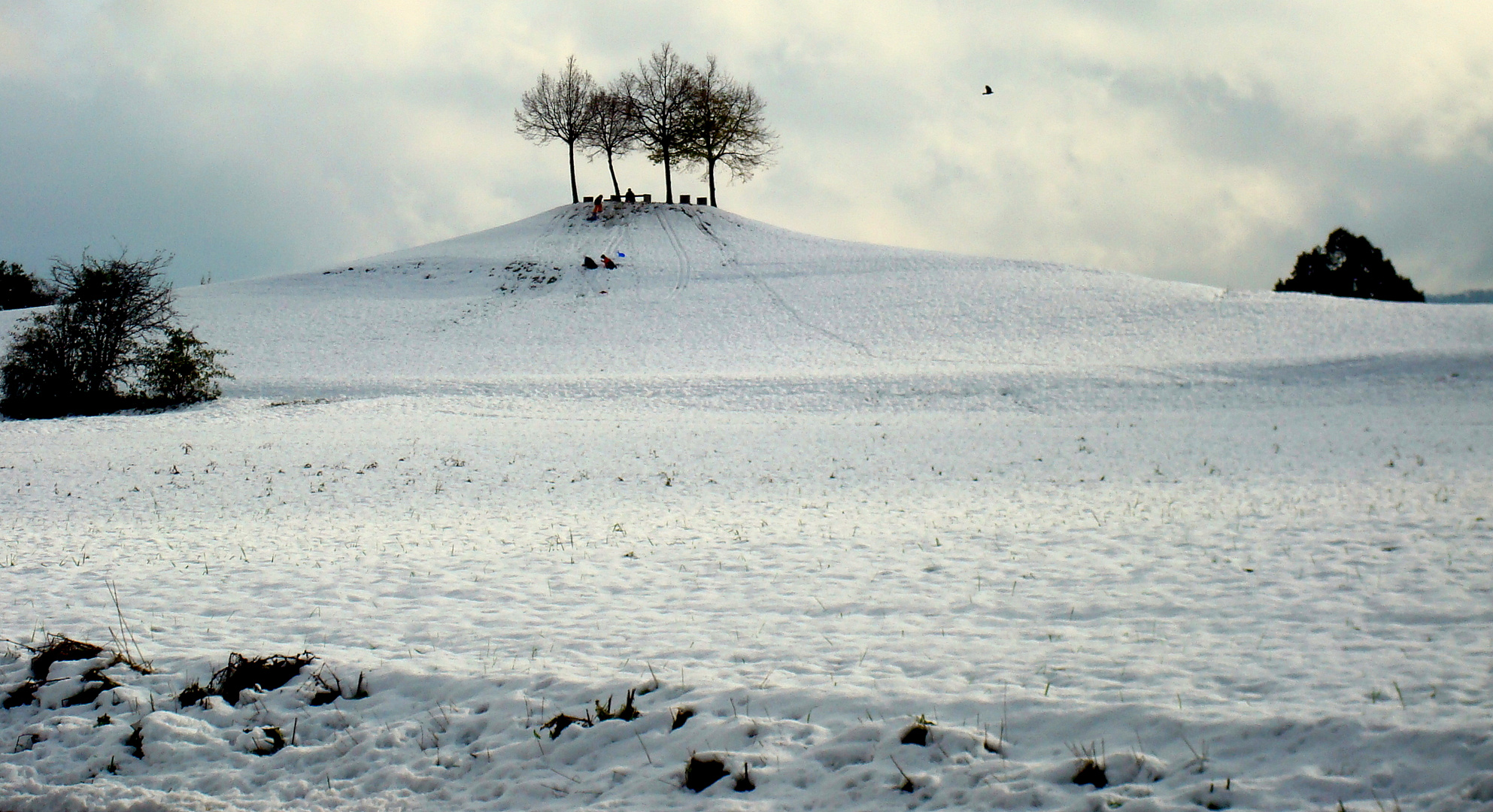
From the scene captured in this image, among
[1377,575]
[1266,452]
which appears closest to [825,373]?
[1266,452]

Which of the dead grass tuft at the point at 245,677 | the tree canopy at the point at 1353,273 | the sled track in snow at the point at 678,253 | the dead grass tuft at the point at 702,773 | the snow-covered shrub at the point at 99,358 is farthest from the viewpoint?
the tree canopy at the point at 1353,273

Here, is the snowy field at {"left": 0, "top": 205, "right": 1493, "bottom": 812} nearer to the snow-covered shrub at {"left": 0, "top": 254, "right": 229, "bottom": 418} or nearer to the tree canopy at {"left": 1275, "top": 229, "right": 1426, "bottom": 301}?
the snow-covered shrub at {"left": 0, "top": 254, "right": 229, "bottom": 418}

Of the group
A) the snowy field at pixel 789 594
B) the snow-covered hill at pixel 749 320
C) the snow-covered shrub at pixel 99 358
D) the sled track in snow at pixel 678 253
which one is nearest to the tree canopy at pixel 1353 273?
the snow-covered hill at pixel 749 320

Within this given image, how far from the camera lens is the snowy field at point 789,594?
5.68m

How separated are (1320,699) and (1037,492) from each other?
9083 mm

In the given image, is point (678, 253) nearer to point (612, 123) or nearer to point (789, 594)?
point (612, 123)

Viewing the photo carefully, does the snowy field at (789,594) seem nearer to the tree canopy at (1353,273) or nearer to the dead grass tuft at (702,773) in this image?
the dead grass tuft at (702,773)

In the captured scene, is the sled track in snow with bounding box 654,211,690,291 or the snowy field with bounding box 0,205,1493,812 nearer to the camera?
the snowy field with bounding box 0,205,1493,812

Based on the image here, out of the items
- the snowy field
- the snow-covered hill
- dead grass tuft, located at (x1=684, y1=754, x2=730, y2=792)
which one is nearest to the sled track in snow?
the snow-covered hill

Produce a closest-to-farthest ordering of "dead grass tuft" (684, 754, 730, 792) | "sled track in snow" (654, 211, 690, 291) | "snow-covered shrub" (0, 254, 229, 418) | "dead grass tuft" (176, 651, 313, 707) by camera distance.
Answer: "dead grass tuft" (684, 754, 730, 792)
"dead grass tuft" (176, 651, 313, 707)
"snow-covered shrub" (0, 254, 229, 418)
"sled track in snow" (654, 211, 690, 291)

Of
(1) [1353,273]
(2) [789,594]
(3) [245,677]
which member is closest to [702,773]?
(2) [789,594]

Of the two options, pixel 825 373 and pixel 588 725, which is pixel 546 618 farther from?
pixel 825 373

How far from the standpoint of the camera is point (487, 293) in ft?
161

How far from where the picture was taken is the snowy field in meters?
5.68
